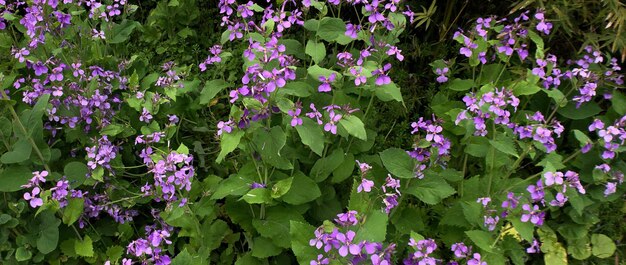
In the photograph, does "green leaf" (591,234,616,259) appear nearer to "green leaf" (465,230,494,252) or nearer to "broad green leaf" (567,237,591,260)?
"broad green leaf" (567,237,591,260)

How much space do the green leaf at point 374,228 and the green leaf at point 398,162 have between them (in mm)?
228

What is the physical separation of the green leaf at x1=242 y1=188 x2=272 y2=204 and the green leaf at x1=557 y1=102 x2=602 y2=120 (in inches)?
64.2

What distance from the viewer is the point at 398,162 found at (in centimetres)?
205

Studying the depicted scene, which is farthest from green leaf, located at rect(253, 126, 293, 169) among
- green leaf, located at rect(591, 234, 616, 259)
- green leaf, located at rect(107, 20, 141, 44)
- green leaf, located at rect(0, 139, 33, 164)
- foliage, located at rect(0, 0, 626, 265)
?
green leaf, located at rect(591, 234, 616, 259)

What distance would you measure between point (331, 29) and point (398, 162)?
639mm

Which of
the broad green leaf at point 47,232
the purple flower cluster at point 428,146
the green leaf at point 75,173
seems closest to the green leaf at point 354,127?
the purple flower cluster at point 428,146

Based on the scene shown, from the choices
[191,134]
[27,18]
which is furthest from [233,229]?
[27,18]

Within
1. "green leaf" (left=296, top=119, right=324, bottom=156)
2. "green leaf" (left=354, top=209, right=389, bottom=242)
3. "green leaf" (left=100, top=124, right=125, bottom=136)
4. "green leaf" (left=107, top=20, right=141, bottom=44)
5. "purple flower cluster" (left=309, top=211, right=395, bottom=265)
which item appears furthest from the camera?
"green leaf" (left=107, top=20, right=141, bottom=44)

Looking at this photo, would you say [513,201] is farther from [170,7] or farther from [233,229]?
[170,7]

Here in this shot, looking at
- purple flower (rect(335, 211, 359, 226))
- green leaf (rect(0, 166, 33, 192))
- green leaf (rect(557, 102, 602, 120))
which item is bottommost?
green leaf (rect(557, 102, 602, 120))

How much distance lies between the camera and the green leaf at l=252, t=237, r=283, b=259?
217 centimetres

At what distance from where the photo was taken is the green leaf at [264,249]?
85.6 inches

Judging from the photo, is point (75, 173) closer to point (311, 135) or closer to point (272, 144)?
point (272, 144)

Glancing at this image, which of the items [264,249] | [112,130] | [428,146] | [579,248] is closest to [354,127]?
[428,146]
